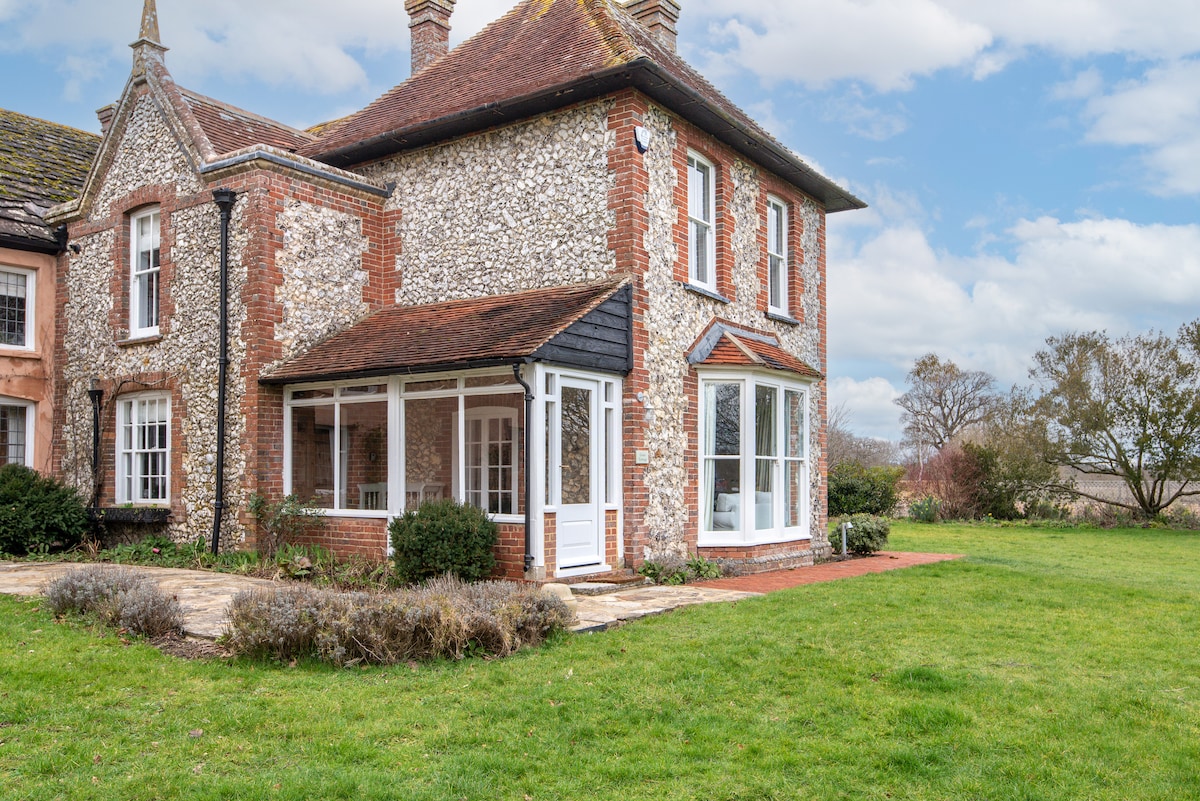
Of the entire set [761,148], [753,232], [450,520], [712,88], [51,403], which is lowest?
[450,520]

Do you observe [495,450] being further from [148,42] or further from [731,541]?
[148,42]

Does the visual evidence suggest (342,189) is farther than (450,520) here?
Yes

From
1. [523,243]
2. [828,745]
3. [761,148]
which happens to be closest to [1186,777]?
[828,745]

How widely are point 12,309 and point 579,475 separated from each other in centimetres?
1103

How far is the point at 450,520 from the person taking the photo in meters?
10.4

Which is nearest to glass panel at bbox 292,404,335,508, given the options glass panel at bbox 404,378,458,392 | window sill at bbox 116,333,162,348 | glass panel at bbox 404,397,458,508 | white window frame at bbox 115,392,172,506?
glass panel at bbox 404,397,458,508

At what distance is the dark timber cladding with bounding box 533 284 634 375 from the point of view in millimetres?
10703

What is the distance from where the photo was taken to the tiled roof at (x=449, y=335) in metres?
10.8

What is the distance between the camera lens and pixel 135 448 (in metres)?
14.8

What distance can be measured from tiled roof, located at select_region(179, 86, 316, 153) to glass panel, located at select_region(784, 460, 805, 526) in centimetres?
928

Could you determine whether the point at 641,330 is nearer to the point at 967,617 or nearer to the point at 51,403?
the point at 967,617

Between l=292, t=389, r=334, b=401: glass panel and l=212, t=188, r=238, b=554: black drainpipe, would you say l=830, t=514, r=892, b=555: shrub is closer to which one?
l=292, t=389, r=334, b=401: glass panel

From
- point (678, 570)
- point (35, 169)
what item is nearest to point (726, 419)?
point (678, 570)

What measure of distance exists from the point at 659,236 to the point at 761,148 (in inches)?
110
